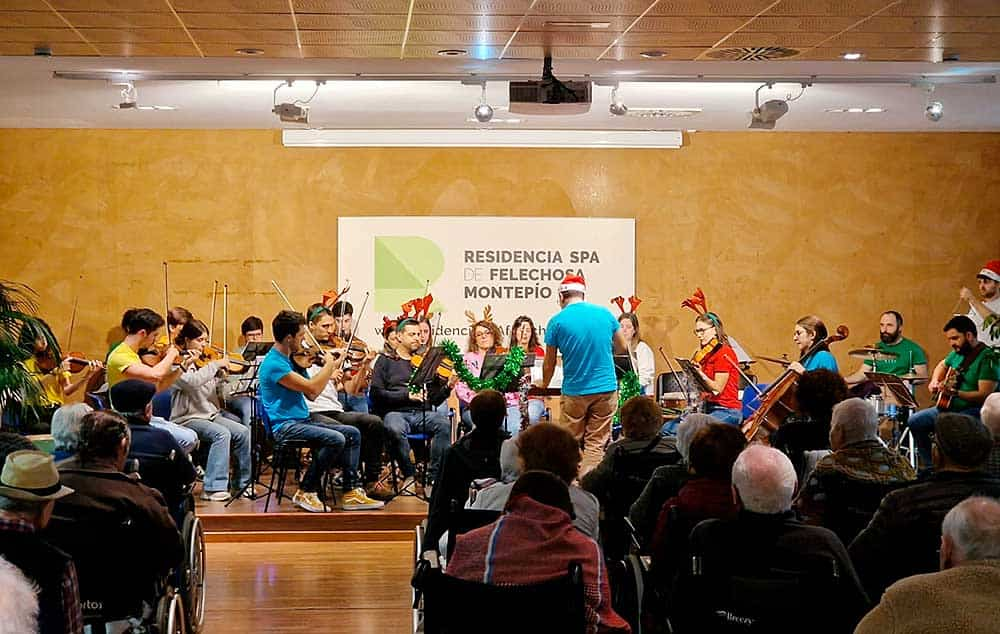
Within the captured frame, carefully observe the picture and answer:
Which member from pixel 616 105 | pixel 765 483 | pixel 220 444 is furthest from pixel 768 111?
pixel 765 483

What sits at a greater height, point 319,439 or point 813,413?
point 813,413

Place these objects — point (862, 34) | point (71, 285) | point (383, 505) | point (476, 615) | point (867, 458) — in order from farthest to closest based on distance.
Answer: point (71, 285) → point (383, 505) → point (862, 34) → point (867, 458) → point (476, 615)

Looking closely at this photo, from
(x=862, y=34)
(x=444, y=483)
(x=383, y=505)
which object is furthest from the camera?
(x=383, y=505)

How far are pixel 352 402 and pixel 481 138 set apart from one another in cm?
342

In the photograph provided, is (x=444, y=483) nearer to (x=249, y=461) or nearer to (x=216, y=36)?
(x=216, y=36)

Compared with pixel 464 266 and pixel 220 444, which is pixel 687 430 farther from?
pixel 464 266

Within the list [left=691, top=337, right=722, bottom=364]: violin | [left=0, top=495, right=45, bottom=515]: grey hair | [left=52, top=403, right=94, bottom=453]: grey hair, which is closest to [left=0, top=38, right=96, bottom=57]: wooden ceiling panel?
[left=52, top=403, right=94, bottom=453]: grey hair

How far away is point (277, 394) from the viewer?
802 centimetres

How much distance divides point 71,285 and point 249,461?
404 cm

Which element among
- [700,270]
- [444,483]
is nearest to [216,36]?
[444,483]

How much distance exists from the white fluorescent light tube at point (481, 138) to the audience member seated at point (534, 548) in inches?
345

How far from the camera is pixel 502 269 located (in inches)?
480

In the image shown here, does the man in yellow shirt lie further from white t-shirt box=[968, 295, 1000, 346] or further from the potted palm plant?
white t-shirt box=[968, 295, 1000, 346]

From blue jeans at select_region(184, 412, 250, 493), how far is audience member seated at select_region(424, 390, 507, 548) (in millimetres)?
3604
